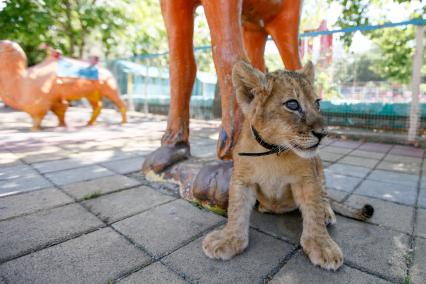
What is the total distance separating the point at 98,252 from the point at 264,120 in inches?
45.7

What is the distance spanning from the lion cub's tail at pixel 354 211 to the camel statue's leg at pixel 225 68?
83cm

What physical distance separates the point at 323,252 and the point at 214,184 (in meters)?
0.91

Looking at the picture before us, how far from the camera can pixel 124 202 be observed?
2.27 meters

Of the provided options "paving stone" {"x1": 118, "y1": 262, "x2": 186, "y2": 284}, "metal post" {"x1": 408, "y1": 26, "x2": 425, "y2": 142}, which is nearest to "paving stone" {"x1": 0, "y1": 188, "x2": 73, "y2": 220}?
"paving stone" {"x1": 118, "y1": 262, "x2": 186, "y2": 284}

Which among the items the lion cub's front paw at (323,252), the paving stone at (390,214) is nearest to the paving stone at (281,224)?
the lion cub's front paw at (323,252)

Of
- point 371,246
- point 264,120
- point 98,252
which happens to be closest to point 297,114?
point 264,120

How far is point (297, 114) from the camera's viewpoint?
1.49m

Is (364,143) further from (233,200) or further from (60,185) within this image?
(60,185)

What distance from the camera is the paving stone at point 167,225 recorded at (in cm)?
166

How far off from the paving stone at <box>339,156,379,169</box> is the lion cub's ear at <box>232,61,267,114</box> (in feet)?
9.27

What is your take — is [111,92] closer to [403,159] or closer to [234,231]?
[403,159]

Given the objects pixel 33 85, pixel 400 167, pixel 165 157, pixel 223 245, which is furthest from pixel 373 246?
pixel 33 85

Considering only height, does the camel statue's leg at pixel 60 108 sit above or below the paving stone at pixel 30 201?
above

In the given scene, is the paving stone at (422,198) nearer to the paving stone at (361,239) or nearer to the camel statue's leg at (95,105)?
the paving stone at (361,239)
